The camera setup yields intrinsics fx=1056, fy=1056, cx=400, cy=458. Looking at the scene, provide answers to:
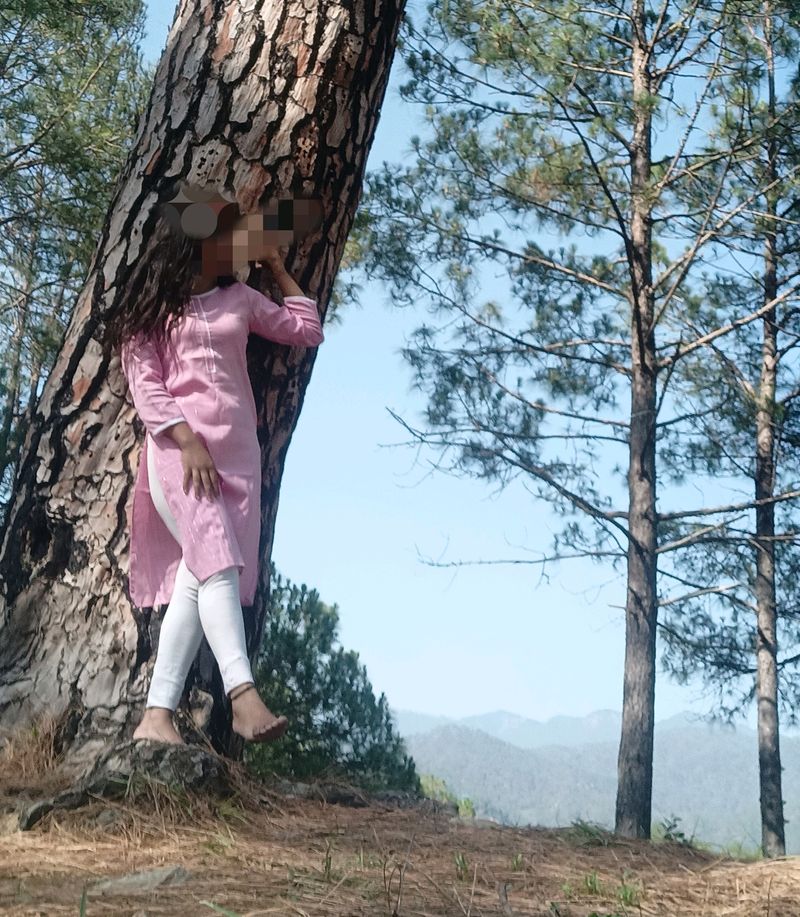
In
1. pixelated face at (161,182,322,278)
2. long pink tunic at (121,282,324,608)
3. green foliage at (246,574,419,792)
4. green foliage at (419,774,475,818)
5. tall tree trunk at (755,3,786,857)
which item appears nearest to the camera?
long pink tunic at (121,282,324,608)

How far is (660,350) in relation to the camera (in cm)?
927

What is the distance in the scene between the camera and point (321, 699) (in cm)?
708

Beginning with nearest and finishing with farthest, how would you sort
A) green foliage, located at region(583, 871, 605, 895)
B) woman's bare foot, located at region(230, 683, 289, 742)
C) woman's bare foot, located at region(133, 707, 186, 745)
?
1. green foliage, located at region(583, 871, 605, 895)
2. woman's bare foot, located at region(230, 683, 289, 742)
3. woman's bare foot, located at region(133, 707, 186, 745)

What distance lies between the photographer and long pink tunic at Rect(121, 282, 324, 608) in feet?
9.69

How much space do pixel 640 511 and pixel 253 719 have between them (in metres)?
6.70

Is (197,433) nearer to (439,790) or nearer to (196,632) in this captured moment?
(196,632)

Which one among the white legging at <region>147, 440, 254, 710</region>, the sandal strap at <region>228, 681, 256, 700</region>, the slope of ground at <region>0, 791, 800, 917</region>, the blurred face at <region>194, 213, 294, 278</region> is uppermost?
the blurred face at <region>194, 213, 294, 278</region>

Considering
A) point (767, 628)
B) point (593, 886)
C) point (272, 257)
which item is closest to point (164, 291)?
point (272, 257)

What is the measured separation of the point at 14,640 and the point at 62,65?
7747 mm

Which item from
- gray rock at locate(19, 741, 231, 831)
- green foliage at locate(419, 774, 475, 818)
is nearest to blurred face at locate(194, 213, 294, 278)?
gray rock at locate(19, 741, 231, 831)

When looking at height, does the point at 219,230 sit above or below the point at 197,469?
above

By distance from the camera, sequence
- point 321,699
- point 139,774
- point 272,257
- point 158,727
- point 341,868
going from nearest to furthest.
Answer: point 341,868, point 139,774, point 158,727, point 272,257, point 321,699

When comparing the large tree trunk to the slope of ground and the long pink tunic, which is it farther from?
the slope of ground

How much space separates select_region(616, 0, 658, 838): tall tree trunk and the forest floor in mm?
5581
